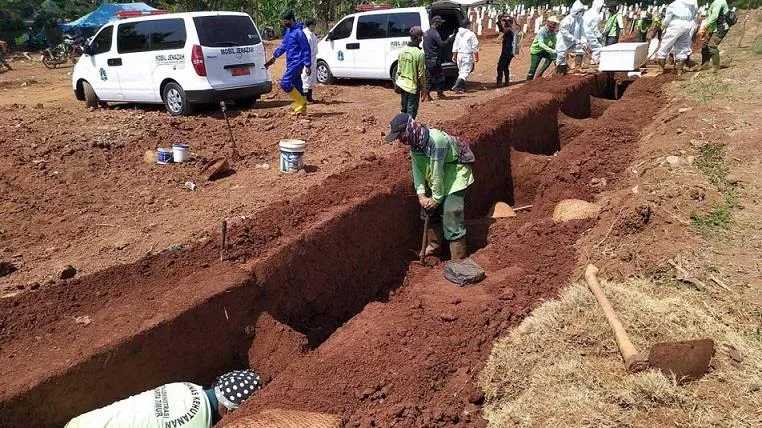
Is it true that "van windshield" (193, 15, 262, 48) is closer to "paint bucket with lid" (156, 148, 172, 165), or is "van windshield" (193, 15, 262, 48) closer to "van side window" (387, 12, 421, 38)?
"paint bucket with lid" (156, 148, 172, 165)

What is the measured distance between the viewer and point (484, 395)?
3617mm

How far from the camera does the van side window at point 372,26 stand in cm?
1321

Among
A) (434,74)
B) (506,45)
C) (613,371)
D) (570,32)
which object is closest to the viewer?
(613,371)

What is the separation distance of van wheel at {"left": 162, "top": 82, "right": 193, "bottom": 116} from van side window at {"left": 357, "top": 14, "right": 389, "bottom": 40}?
5.32 metres

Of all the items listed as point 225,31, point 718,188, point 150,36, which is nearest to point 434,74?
point 225,31

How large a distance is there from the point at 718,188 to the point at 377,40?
9.41 meters

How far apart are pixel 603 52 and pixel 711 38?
3369mm

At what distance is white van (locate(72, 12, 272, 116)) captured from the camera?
9.70 metres

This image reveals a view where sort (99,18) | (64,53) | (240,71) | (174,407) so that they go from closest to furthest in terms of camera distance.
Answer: (174,407) → (240,71) → (64,53) → (99,18)

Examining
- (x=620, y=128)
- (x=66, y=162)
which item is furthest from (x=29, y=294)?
(x=620, y=128)

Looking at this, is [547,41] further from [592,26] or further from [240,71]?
[240,71]

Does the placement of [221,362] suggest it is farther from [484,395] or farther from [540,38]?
[540,38]

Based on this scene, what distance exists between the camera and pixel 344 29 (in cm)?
1402

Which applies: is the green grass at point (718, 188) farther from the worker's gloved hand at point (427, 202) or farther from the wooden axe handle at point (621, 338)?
the worker's gloved hand at point (427, 202)
